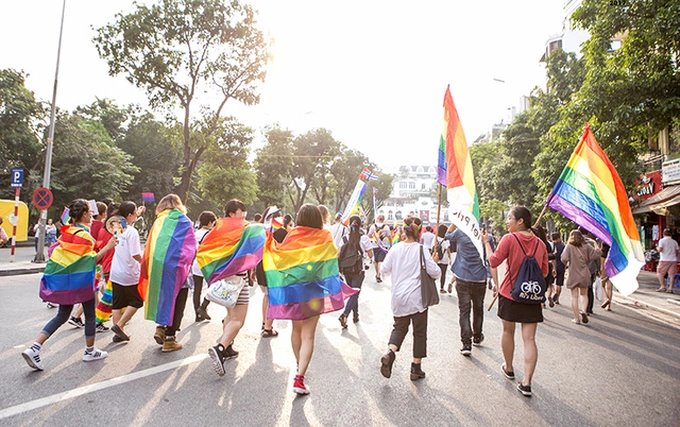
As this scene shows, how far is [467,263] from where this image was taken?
20.6ft

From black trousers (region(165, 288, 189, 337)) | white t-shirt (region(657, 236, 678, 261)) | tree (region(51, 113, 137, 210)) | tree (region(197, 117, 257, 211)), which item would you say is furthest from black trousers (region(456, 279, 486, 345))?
tree (region(51, 113, 137, 210))

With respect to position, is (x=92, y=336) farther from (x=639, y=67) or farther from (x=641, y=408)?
(x=639, y=67)

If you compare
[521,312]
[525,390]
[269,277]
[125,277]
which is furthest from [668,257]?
[125,277]

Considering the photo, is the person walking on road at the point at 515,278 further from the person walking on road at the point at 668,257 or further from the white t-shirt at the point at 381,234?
the person walking on road at the point at 668,257

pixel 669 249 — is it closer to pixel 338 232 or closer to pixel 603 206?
pixel 338 232

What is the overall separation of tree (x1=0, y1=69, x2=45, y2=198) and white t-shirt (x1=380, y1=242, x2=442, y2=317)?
28787mm

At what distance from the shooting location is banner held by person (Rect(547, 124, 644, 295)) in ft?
16.3

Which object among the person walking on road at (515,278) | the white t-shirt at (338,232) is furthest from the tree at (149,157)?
the person walking on road at (515,278)

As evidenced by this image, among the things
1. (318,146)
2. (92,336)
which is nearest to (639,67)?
(92,336)

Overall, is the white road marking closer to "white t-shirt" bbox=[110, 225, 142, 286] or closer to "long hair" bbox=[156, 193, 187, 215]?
"white t-shirt" bbox=[110, 225, 142, 286]

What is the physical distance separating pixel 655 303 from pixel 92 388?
1227 cm

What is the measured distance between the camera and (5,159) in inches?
1056

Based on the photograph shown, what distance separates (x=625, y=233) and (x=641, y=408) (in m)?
1.84

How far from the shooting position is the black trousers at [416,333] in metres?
4.84
